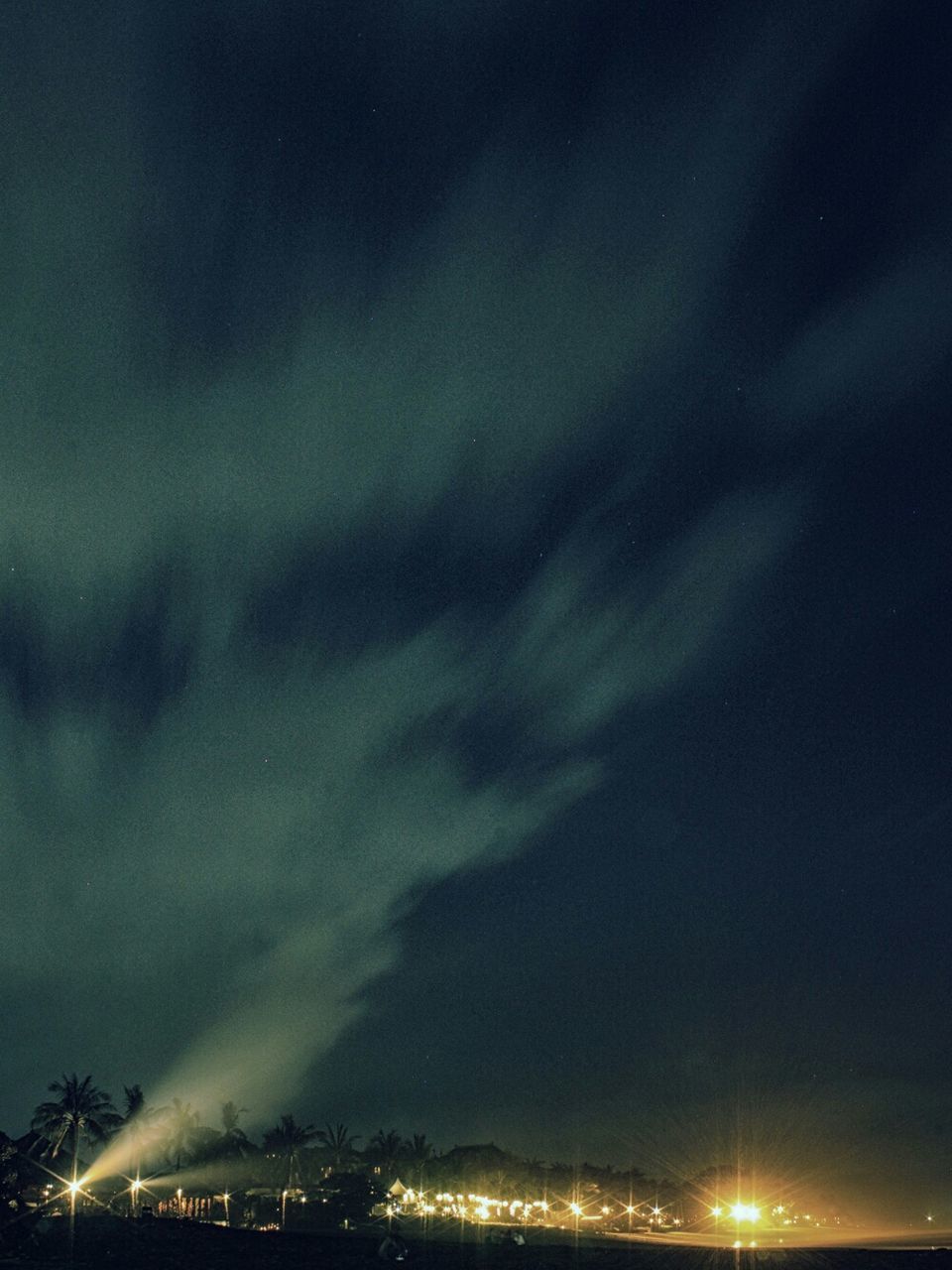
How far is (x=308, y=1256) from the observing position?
77.6 metres


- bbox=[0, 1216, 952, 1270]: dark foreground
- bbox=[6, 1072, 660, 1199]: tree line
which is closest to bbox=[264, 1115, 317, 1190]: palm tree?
bbox=[6, 1072, 660, 1199]: tree line

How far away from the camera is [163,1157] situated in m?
153

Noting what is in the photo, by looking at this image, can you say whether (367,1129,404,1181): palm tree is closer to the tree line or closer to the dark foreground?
the tree line

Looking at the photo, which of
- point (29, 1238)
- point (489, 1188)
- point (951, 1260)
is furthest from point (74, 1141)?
point (489, 1188)

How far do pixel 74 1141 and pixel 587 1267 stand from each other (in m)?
61.8

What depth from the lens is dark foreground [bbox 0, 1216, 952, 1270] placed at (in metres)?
72.6

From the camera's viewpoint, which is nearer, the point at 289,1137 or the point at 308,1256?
the point at 308,1256

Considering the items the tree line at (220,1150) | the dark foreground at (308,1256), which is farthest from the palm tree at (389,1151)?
the dark foreground at (308,1256)

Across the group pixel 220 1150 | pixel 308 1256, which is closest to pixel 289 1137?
pixel 220 1150

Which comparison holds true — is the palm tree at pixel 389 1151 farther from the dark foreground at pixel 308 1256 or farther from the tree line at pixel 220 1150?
the dark foreground at pixel 308 1256

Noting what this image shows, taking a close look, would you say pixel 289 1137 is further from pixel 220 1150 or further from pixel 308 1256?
pixel 308 1256

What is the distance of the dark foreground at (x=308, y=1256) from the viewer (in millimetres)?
72625

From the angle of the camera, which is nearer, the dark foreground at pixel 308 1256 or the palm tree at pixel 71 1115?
the dark foreground at pixel 308 1256

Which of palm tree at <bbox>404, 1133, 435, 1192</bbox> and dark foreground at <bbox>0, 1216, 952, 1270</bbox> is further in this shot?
palm tree at <bbox>404, 1133, 435, 1192</bbox>
